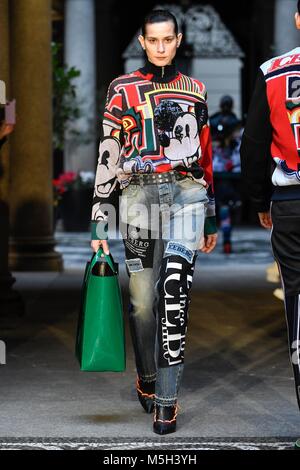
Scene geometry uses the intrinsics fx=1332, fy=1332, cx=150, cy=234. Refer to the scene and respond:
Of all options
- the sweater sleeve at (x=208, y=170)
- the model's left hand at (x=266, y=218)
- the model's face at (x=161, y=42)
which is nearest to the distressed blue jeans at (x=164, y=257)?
the sweater sleeve at (x=208, y=170)

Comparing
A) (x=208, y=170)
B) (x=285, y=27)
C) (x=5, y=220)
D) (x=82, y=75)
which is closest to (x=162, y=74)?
(x=208, y=170)

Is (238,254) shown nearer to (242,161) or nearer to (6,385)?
(6,385)

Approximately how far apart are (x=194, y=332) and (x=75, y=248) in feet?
34.9

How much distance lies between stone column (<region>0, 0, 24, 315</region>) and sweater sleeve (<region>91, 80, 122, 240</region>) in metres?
3.94

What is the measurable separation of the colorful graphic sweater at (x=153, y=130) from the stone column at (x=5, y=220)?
396 centimetres

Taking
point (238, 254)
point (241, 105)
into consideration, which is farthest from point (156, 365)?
point (241, 105)

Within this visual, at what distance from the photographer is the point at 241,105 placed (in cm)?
3469

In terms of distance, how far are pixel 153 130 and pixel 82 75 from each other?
850 inches

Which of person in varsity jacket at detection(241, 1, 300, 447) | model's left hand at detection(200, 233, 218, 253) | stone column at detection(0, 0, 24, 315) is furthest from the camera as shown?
stone column at detection(0, 0, 24, 315)

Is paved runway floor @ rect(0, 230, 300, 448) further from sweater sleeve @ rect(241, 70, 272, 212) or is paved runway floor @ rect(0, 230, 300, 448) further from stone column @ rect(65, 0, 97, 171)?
stone column @ rect(65, 0, 97, 171)

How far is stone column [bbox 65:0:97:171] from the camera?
26672 millimetres

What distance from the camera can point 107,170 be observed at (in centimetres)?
610

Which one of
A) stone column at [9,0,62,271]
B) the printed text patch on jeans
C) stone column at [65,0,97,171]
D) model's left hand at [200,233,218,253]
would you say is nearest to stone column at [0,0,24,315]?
stone column at [9,0,62,271]

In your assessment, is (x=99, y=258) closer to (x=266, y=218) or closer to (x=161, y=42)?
(x=266, y=218)
